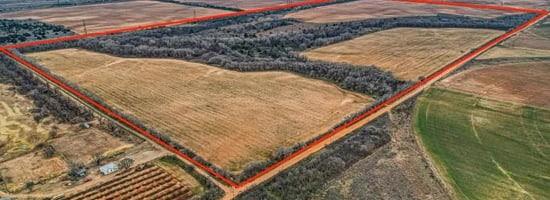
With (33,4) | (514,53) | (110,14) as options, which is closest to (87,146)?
(514,53)

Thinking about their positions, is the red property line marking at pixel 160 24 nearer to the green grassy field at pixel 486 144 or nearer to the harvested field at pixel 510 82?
the harvested field at pixel 510 82

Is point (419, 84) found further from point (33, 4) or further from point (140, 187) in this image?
point (33, 4)

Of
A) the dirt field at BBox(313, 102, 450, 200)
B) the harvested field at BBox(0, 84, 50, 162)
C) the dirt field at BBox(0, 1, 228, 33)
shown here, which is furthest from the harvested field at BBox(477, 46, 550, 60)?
the dirt field at BBox(0, 1, 228, 33)

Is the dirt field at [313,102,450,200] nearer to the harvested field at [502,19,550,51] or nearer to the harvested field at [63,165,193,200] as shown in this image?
the harvested field at [63,165,193,200]

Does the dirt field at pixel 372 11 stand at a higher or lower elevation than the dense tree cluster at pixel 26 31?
higher

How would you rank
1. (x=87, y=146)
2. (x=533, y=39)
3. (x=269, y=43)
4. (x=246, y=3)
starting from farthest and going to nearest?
(x=246, y=3) → (x=533, y=39) → (x=269, y=43) → (x=87, y=146)

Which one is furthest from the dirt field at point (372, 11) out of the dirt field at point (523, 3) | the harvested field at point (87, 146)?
the harvested field at point (87, 146)
